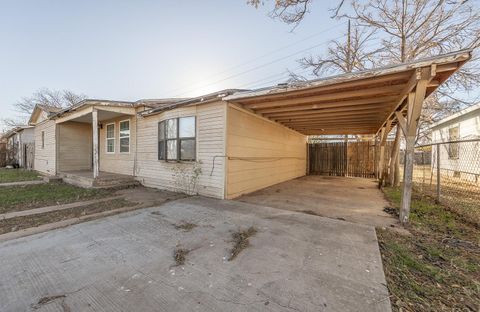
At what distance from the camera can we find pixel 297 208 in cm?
477

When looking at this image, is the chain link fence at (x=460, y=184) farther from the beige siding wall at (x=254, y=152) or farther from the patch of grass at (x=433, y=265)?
the beige siding wall at (x=254, y=152)

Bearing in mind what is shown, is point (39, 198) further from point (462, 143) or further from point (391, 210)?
point (462, 143)

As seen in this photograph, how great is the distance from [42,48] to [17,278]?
13763mm

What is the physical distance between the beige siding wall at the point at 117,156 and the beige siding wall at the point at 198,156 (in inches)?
22.9

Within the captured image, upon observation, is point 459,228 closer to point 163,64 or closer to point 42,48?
point 163,64

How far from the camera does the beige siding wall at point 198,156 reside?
5.42 m

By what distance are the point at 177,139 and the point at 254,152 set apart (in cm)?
249

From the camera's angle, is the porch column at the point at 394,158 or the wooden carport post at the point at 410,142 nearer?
the wooden carport post at the point at 410,142

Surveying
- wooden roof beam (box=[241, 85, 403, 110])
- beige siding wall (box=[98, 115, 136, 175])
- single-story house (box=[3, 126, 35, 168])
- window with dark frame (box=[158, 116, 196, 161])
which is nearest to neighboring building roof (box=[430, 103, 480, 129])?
wooden roof beam (box=[241, 85, 403, 110])

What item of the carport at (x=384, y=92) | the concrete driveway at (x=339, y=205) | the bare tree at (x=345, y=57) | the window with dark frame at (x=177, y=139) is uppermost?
the bare tree at (x=345, y=57)

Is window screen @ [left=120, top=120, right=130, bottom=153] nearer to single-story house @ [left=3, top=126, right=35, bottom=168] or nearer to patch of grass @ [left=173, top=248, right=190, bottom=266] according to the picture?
patch of grass @ [left=173, top=248, right=190, bottom=266]

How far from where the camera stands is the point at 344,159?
12.2 metres

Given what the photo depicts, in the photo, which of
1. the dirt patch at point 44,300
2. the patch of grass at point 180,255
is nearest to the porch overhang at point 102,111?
the patch of grass at point 180,255

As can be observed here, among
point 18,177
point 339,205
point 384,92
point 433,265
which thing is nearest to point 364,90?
point 384,92
